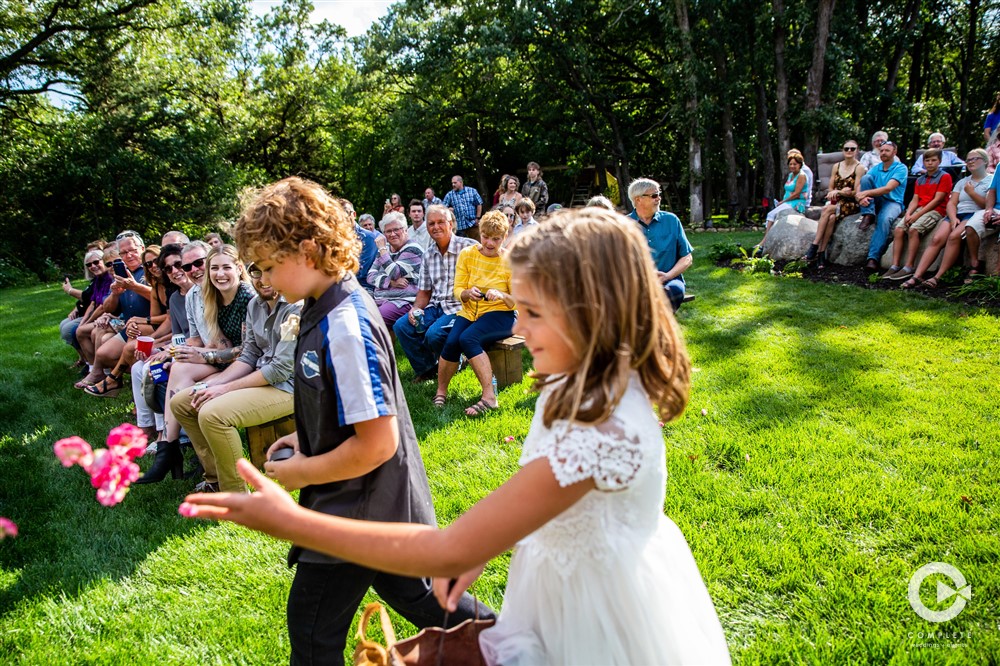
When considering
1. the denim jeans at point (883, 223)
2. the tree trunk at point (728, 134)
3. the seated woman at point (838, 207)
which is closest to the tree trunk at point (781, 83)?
the tree trunk at point (728, 134)

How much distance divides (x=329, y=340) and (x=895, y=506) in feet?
11.0

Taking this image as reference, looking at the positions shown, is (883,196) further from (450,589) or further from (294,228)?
(450,589)

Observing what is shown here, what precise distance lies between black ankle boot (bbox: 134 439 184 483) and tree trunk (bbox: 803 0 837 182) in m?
16.9

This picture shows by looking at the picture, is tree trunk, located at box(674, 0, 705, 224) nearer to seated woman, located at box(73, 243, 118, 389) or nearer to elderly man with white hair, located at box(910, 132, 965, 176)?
elderly man with white hair, located at box(910, 132, 965, 176)

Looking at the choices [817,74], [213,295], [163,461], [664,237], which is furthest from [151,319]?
[817,74]

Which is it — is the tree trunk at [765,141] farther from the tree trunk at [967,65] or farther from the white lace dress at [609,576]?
the white lace dress at [609,576]

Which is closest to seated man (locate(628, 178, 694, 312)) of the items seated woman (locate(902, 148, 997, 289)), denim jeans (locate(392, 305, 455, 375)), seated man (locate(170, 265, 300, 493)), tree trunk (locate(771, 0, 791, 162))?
denim jeans (locate(392, 305, 455, 375))

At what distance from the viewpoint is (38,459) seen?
5.41 m

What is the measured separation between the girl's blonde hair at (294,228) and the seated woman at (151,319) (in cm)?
488

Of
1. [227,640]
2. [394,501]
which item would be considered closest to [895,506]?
[394,501]

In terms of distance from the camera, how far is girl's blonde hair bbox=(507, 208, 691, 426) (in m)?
1.33

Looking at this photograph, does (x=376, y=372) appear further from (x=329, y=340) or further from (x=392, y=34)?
(x=392, y=34)

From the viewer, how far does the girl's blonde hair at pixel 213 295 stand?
486 centimetres

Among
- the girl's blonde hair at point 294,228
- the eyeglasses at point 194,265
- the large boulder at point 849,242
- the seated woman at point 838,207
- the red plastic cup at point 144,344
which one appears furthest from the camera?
the seated woman at point 838,207
